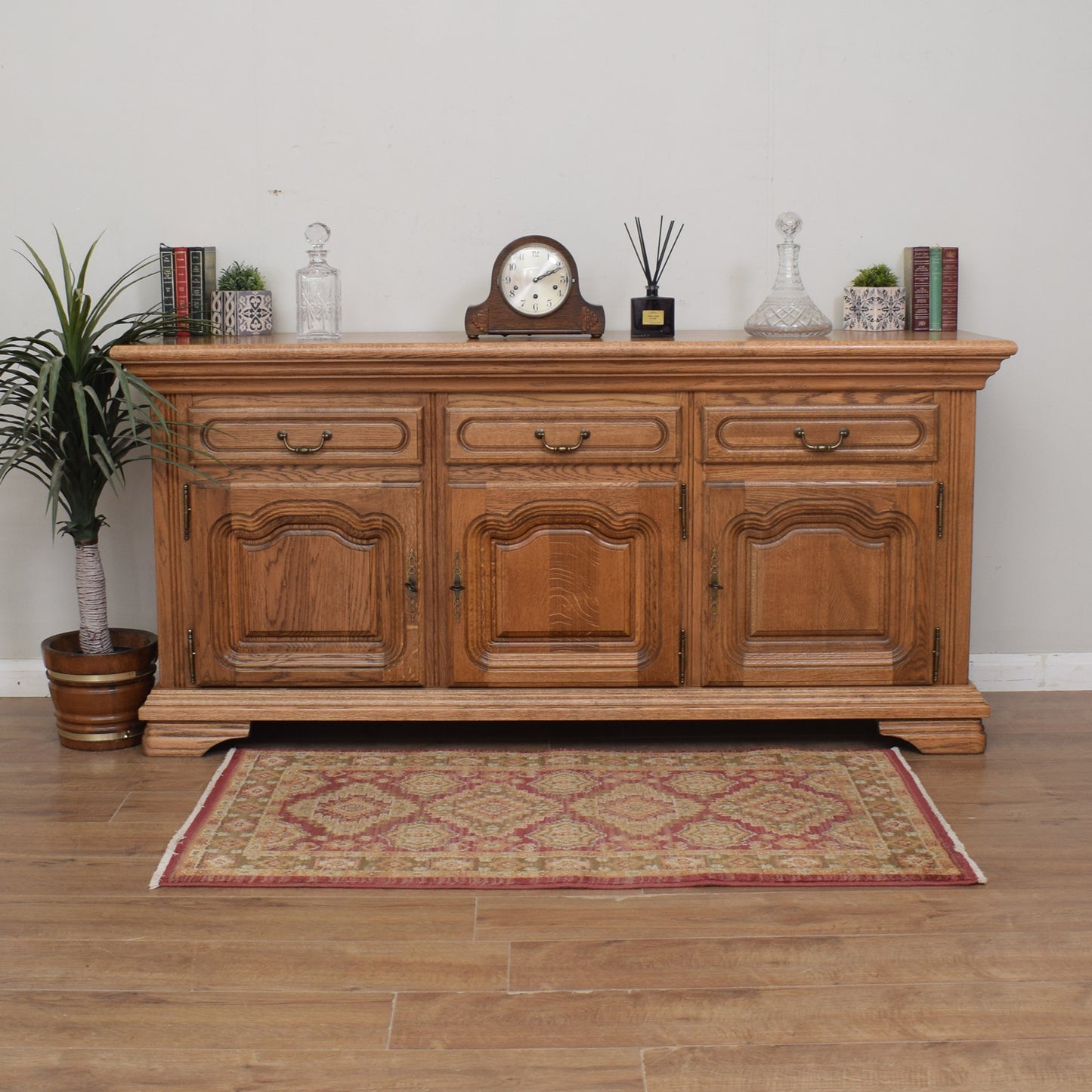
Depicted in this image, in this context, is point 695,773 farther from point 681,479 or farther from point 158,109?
point 158,109

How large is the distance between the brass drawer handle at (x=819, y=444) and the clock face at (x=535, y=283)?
0.66 metres

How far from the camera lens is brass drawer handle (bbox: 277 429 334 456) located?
3166 millimetres

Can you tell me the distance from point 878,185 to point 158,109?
1.93 meters

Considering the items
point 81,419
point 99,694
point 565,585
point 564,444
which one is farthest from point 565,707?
point 81,419

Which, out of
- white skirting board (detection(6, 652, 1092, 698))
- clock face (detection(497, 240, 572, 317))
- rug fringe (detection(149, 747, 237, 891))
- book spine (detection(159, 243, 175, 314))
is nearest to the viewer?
rug fringe (detection(149, 747, 237, 891))

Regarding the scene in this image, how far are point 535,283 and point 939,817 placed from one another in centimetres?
156

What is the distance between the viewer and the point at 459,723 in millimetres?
3496

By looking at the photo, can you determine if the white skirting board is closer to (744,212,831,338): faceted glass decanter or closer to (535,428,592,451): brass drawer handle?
(744,212,831,338): faceted glass decanter

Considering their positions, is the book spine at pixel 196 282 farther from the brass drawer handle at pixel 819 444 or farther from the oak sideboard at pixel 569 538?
the brass drawer handle at pixel 819 444

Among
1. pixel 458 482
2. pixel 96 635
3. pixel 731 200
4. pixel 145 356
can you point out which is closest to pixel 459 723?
pixel 458 482

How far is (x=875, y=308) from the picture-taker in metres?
3.49

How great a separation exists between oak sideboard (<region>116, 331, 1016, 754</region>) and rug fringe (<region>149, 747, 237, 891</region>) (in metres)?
0.12

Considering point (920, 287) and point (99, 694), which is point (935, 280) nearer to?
point (920, 287)

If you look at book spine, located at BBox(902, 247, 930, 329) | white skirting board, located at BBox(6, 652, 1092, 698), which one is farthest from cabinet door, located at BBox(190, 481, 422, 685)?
book spine, located at BBox(902, 247, 930, 329)
